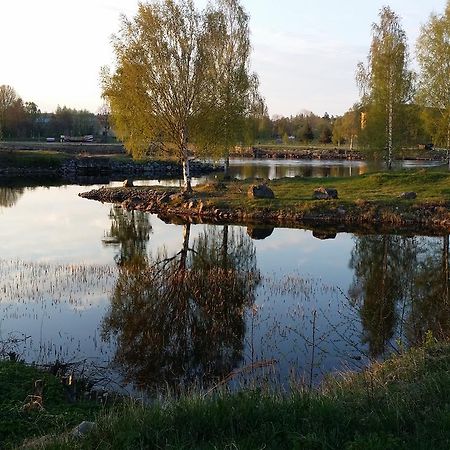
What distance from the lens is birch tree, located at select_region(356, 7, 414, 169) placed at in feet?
152

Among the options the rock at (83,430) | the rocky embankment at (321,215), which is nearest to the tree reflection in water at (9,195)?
the rocky embankment at (321,215)

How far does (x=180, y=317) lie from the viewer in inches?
561

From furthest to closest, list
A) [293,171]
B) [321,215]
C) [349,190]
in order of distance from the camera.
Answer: [293,171], [349,190], [321,215]

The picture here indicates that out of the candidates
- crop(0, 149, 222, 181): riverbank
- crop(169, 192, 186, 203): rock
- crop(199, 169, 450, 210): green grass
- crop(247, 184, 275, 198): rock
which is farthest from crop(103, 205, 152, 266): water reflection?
crop(0, 149, 222, 181): riverbank

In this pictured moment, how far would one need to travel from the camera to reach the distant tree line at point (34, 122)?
97688 millimetres

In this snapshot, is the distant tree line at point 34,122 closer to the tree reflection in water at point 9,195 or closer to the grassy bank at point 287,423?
the tree reflection in water at point 9,195

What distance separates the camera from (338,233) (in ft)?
88.5

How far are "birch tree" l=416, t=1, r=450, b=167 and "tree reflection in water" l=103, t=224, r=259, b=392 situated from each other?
28.5 m

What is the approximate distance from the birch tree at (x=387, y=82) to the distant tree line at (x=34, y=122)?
57294 millimetres

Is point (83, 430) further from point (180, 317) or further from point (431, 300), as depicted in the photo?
point (431, 300)

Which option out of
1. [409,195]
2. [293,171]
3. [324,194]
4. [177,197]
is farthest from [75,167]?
[409,195]

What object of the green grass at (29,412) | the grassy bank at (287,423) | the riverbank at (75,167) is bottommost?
the green grass at (29,412)

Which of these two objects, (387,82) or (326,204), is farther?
(387,82)

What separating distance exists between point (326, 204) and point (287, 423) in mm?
25481
